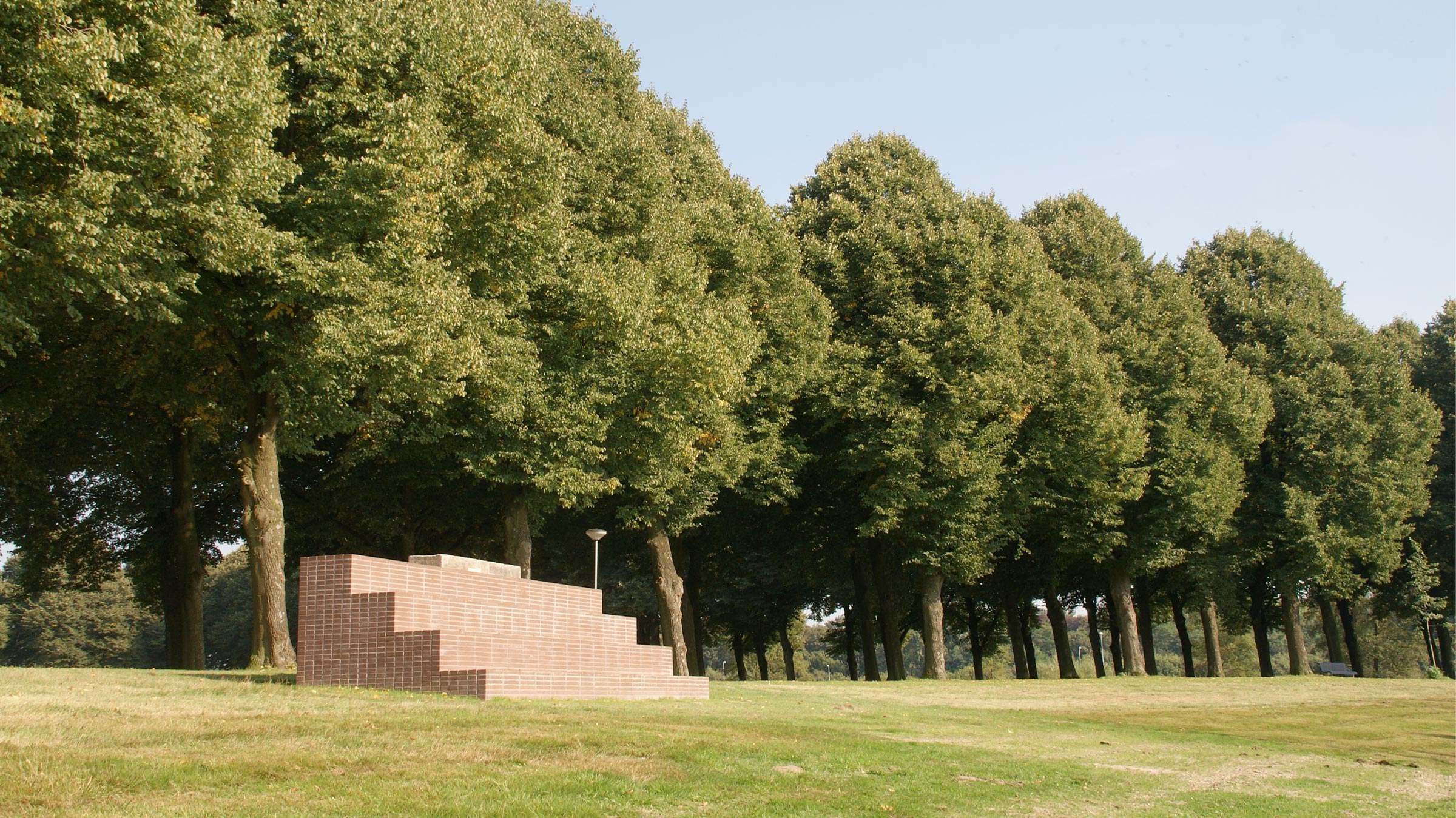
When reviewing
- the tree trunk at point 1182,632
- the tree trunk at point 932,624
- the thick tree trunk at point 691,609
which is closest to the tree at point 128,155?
the thick tree trunk at point 691,609

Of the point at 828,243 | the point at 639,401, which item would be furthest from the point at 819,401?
the point at 639,401

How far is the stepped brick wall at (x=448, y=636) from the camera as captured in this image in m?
16.1

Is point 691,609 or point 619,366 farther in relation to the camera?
point 691,609

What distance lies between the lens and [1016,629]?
4978 centimetres

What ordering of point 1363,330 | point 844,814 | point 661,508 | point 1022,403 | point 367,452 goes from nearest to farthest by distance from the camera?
point 844,814
point 367,452
point 661,508
point 1022,403
point 1363,330

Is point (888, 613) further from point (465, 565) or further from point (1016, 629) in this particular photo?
point (465, 565)

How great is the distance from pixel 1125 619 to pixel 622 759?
123ft

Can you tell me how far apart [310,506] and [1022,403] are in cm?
2467

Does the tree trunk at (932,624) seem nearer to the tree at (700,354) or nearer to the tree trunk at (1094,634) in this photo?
the tree at (700,354)

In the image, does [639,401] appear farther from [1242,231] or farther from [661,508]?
[1242,231]

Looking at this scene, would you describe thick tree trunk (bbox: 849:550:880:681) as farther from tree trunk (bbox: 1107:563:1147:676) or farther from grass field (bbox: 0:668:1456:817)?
grass field (bbox: 0:668:1456:817)

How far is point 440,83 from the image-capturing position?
915 inches

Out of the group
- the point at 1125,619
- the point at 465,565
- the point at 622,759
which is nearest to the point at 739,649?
the point at 1125,619

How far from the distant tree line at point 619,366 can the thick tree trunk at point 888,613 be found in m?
0.19
